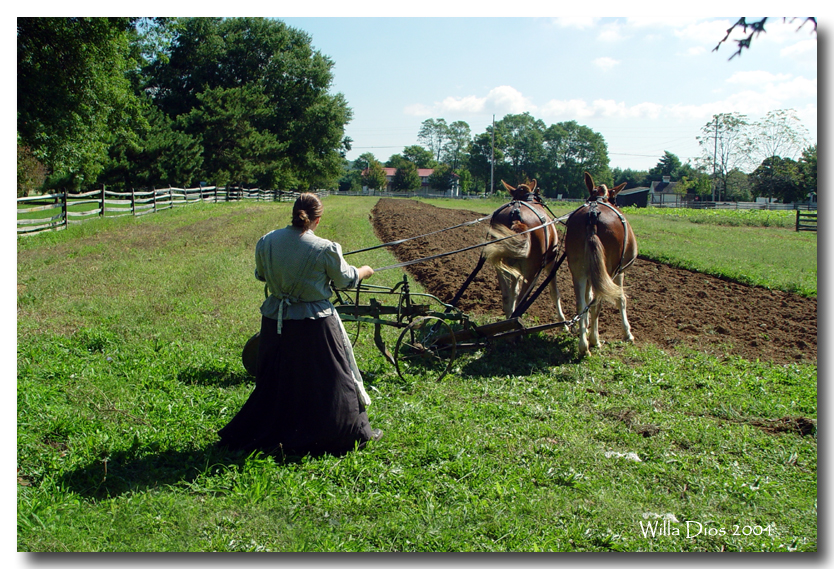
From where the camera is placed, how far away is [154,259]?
1230cm

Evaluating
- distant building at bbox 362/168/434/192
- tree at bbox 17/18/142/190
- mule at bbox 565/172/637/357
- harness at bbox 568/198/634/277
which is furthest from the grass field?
distant building at bbox 362/168/434/192

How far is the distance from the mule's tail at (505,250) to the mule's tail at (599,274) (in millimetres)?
802

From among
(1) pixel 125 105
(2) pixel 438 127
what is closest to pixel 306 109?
(1) pixel 125 105

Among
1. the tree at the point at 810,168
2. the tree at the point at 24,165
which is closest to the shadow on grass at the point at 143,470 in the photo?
the tree at the point at 24,165

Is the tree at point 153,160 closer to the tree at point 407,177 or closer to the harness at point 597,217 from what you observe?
the harness at point 597,217

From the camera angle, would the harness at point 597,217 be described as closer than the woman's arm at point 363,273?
No

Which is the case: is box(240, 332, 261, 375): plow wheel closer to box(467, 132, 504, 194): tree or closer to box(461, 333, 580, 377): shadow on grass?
box(461, 333, 580, 377): shadow on grass

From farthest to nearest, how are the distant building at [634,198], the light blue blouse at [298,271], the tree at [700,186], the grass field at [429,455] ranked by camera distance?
the tree at [700,186] → the distant building at [634,198] → the light blue blouse at [298,271] → the grass field at [429,455]

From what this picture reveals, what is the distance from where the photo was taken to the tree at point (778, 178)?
88.5 feet

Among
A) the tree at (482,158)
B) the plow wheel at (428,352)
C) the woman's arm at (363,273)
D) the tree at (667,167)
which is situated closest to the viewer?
the woman's arm at (363,273)

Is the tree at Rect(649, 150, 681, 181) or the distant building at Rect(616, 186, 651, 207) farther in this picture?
the tree at Rect(649, 150, 681, 181)

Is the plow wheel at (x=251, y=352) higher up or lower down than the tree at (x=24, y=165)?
lower down

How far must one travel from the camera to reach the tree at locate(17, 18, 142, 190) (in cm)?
1250

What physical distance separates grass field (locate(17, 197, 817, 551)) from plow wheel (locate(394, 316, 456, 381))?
0.19 metres
